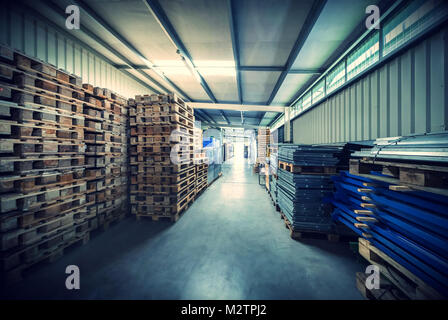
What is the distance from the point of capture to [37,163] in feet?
9.42

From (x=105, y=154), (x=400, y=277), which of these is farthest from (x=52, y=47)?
(x=400, y=277)

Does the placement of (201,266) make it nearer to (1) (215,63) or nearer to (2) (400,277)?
(2) (400,277)

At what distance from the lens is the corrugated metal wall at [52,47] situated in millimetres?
3080

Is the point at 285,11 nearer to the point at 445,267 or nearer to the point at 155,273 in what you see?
the point at 445,267

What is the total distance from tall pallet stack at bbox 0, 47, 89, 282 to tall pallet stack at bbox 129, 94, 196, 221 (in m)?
1.41

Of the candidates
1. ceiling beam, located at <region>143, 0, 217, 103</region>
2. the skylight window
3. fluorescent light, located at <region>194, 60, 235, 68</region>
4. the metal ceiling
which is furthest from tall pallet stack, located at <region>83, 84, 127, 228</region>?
the skylight window

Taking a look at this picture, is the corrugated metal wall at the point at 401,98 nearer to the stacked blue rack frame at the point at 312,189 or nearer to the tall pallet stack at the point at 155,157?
the stacked blue rack frame at the point at 312,189

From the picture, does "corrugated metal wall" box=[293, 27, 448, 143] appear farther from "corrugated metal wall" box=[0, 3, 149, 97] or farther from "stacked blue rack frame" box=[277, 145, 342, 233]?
"corrugated metal wall" box=[0, 3, 149, 97]

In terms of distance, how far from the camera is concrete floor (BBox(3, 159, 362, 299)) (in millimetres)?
2262

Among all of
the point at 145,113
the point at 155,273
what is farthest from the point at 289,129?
the point at 155,273

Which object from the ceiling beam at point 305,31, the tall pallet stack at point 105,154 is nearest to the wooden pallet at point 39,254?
the tall pallet stack at point 105,154

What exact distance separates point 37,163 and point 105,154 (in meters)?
1.37

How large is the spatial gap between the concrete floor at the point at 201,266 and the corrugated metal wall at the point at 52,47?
176 inches

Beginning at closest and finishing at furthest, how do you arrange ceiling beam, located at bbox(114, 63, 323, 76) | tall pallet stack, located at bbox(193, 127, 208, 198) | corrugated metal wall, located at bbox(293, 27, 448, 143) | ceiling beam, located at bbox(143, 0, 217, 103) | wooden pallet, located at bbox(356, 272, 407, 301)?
wooden pallet, located at bbox(356, 272, 407, 301)
corrugated metal wall, located at bbox(293, 27, 448, 143)
ceiling beam, located at bbox(143, 0, 217, 103)
ceiling beam, located at bbox(114, 63, 323, 76)
tall pallet stack, located at bbox(193, 127, 208, 198)
